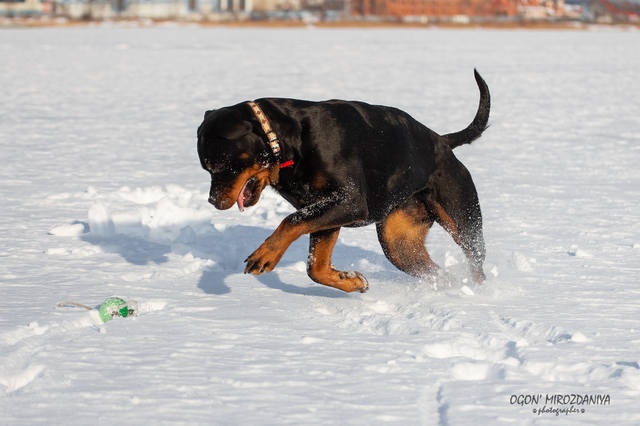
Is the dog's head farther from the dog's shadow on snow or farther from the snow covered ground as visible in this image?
the dog's shadow on snow

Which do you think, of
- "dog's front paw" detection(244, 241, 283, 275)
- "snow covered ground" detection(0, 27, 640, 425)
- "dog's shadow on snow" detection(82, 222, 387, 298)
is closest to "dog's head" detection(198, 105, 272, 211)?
"dog's front paw" detection(244, 241, 283, 275)

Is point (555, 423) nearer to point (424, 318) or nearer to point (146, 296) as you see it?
point (424, 318)

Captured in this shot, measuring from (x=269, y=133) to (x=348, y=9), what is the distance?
2335 inches

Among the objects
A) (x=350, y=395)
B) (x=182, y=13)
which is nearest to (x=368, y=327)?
(x=350, y=395)

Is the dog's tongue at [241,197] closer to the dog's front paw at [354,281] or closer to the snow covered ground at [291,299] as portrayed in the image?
the snow covered ground at [291,299]

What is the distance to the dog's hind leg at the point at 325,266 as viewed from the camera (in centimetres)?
397

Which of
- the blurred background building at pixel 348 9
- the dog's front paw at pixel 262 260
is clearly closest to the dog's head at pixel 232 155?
the dog's front paw at pixel 262 260

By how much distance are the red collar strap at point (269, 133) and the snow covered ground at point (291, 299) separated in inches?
27.9

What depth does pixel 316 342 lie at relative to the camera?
331cm

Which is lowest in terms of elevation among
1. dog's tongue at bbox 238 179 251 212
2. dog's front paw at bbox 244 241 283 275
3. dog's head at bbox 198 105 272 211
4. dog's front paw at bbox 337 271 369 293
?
dog's front paw at bbox 337 271 369 293

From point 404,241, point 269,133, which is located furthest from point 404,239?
point 269,133

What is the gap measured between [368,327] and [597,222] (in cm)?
278

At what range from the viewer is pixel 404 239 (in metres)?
4.47

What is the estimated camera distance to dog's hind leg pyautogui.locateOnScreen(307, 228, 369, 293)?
397cm
